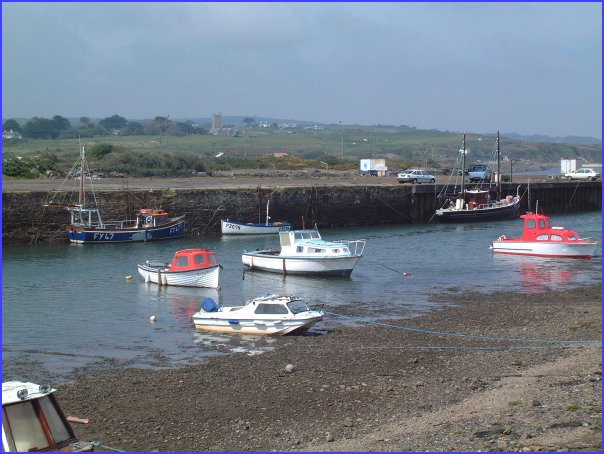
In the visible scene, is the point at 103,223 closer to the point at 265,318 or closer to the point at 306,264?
the point at 306,264

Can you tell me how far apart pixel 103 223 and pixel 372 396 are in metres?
37.2

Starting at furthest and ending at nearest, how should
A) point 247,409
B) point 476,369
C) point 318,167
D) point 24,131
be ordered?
point 24,131, point 318,167, point 476,369, point 247,409

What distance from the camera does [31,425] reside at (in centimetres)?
1180

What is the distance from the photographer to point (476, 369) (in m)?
19.1

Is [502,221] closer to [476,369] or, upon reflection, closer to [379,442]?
[476,369]

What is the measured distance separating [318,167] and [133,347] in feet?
261

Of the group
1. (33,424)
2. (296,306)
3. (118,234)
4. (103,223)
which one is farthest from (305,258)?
(33,424)

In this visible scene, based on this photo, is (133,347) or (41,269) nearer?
(133,347)

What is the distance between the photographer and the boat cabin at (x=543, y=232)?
139 ft

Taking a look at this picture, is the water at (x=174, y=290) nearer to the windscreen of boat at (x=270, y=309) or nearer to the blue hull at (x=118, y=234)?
the blue hull at (x=118, y=234)

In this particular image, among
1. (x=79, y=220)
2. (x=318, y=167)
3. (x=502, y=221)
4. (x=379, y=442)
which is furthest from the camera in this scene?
(x=318, y=167)

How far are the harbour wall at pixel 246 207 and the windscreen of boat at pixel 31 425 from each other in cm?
3778

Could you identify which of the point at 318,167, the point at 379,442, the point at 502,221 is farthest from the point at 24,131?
the point at 379,442

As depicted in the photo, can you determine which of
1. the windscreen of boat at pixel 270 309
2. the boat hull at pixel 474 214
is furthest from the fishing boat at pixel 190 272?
the boat hull at pixel 474 214
